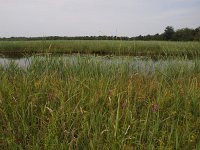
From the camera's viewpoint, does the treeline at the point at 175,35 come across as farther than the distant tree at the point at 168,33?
No

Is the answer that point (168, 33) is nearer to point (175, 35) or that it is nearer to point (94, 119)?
point (175, 35)

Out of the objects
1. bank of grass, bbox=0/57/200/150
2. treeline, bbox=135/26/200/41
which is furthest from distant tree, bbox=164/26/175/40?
bank of grass, bbox=0/57/200/150

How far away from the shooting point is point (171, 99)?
359 centimetres

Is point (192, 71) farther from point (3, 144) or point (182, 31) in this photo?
point (182, 31)

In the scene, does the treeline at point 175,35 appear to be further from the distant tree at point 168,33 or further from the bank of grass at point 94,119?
the bank of grass at point 94,119

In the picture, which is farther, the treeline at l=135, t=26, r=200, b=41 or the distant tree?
the distant tree

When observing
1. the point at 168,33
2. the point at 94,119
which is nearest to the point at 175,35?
the point at 168,33

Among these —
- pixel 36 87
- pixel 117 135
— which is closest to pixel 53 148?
pixel 117 135

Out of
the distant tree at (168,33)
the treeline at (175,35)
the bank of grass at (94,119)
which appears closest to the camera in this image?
the bank of grass at (94,119)

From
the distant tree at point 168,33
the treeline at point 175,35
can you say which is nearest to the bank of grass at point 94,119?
the treeline at point 175,35

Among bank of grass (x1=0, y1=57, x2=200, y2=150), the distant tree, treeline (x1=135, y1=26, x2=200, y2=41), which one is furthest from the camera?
the distant tree

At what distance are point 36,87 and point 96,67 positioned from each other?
161 centimetres

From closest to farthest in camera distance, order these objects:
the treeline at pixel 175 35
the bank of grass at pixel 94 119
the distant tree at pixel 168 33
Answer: the bank of grass at pixel 94 119, the treeline at pixel 175 35, the distant tree at pixel 168 33

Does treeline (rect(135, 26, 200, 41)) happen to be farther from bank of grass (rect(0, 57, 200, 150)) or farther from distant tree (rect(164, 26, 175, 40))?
bank of grass (rect(0, 57, 200, 150))
